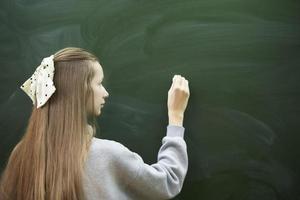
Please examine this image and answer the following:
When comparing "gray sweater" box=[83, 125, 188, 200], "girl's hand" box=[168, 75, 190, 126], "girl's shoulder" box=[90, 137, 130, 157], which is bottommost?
"gray sweater" box=[83, 125, 188, 200]

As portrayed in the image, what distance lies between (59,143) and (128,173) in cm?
24

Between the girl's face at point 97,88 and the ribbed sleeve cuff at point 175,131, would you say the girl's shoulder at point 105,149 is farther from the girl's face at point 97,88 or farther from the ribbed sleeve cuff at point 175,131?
the ribbed sleeve cuff at point 175,131

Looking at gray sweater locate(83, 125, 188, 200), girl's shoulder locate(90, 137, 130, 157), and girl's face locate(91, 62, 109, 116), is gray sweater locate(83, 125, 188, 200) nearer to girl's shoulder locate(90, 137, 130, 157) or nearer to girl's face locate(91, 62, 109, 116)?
girl's shoulder locate(90, 137, 130, 157)

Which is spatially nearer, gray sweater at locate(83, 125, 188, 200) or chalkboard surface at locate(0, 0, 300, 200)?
gray sweater at locate(83, 125, 188, 200)

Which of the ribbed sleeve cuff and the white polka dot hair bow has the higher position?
the white polka dot hair bow

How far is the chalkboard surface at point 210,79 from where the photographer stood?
1.59 m

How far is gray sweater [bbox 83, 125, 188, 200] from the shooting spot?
4.34 ft

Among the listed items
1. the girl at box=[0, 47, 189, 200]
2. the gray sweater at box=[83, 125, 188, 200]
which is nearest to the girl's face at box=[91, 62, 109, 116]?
the girl at box=[0, 47, 189, 200]

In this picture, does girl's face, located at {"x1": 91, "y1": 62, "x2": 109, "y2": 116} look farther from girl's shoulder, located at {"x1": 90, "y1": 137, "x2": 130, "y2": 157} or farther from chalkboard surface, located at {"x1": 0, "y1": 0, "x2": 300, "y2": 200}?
chalkboard surface, located at {"x1": 0, "y1": 0, "x2": 300, "y2": 200}

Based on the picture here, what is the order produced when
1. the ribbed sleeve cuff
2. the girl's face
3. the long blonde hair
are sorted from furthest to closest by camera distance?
the ribbed sleeve cuff < the girl's face < the long blonde hair

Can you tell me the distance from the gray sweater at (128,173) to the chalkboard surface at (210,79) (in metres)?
0.21

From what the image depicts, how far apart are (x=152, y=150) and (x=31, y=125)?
1.72ft

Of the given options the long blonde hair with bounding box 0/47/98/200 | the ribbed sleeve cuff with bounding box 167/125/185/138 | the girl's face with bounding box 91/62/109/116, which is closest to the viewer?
the long blonde hair with bounding box 0/47/98/200

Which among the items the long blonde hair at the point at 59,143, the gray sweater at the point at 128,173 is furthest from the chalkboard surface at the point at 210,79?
the long blonde hair at the point at 59,143
